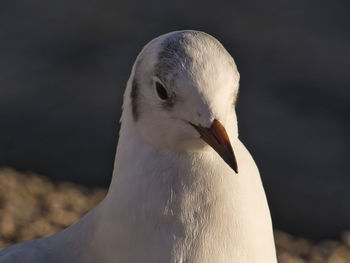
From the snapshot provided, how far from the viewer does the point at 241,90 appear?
5.32 metres

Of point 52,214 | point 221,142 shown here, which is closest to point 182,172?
point 221,142

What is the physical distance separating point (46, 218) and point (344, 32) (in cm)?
265

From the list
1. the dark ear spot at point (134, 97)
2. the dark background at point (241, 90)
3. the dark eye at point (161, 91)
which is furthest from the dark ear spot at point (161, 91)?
the dark background at point (241, 90)

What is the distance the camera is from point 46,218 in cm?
427

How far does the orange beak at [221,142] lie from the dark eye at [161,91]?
152 mm

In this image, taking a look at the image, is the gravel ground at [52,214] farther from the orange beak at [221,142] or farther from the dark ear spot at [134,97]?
the orange beak at [221,142]

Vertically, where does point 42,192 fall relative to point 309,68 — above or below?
below

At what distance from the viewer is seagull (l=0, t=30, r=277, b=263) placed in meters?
2.12

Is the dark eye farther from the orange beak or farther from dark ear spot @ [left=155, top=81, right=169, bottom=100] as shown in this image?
the orange beak

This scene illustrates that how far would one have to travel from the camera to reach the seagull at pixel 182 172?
2.12 meters

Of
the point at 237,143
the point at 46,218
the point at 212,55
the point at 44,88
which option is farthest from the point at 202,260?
the point at 44,88

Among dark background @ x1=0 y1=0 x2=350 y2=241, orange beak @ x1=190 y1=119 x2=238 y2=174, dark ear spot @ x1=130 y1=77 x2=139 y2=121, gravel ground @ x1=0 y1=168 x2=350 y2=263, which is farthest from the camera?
dark background @ x1=0 y1=0 x2=350 y2=241

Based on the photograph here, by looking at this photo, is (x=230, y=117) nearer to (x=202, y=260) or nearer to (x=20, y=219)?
(x=202, y=260)

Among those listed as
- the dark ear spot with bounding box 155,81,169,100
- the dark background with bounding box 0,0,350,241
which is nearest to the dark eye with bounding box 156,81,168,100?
the dark ear spot with bounding box 155,81,169,100
